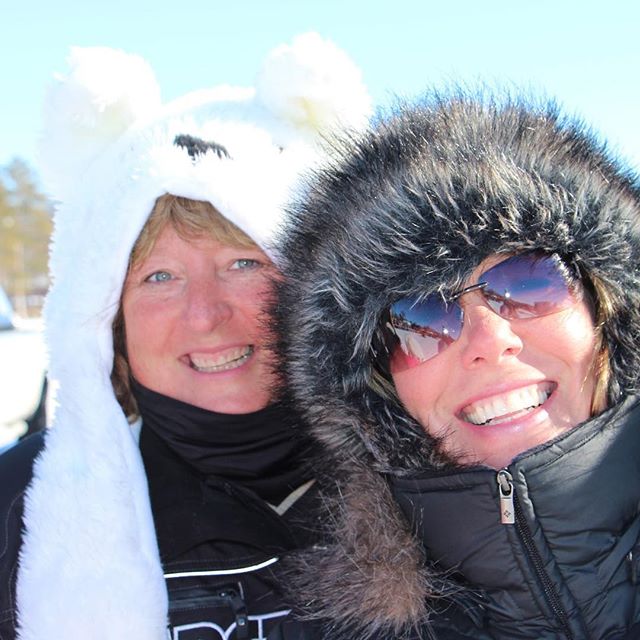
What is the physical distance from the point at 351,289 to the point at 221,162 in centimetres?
73

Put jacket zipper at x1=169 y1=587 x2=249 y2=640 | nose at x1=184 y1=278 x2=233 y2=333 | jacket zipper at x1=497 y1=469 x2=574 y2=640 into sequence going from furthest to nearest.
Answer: nose at x1=184 y1=278 x2=233 y2=333, jacket zipper at x1=169 y1=587 x2=249 y2=640, jacket zipper at x1=497 y1=469 x2=574 y2=640

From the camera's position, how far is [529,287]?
1414mm

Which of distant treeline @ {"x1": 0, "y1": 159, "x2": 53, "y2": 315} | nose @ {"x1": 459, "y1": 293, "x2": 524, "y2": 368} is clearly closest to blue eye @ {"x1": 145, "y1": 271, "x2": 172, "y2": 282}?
nose @ {"x1": 459, "y1": 293, "x2": 524, "y2": 368}

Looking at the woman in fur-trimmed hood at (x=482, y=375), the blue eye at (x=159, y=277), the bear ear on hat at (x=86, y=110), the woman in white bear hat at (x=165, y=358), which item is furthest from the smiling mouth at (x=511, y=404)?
the bear ear on hat at (x=86, y=110)

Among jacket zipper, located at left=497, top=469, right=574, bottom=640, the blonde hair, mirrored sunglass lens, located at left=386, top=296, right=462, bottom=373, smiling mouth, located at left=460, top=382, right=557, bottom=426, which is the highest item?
the blonde hair

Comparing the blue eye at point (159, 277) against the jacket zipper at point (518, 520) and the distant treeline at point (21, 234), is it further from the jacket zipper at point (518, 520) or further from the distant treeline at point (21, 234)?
the distant treeline at point (21, 234)

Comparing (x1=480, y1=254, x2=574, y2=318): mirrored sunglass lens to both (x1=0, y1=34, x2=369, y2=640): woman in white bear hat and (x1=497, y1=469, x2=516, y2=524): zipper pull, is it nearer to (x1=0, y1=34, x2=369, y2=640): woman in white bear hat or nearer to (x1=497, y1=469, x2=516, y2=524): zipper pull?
(x1=497, y1=469, x2=516, y2=524): zipper pull

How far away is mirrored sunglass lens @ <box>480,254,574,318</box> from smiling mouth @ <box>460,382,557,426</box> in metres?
0.15

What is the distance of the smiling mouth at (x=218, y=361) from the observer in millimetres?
2121

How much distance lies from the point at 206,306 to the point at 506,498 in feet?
3.43

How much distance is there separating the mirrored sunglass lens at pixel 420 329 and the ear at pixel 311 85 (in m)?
0.93

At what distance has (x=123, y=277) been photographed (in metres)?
2.10

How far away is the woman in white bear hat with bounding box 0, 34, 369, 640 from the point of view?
180cm

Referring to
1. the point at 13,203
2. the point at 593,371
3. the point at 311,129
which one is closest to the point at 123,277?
the point at 311,129
